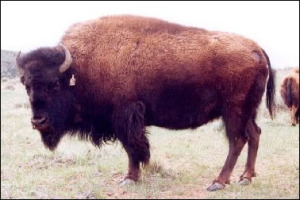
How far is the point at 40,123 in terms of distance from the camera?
579 centimetres

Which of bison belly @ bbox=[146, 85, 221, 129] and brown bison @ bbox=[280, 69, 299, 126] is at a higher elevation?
bison belly @ bbox=[146, 85, 221, 129]

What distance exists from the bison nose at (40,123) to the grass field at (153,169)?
0.76m

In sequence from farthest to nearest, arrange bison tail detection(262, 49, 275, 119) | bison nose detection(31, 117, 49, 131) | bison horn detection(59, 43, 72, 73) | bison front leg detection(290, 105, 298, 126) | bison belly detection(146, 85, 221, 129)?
1. bison front leg detection(290, 105, 298, 126)
2. bison tail detection(262, 49, 275, 119)
3. bison belly detection(146, 85, 221, 129)
4. bison horn detection(59, 43, 72, 73)
5. bison nose detection(31, 117, 49, 131)

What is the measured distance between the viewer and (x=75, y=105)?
6.28m

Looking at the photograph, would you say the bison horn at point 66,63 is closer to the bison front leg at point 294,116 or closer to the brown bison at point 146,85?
the brown bison at point 146,85

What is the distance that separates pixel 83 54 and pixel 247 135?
2462 mm

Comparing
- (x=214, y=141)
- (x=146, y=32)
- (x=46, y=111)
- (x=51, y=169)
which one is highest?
(x=146, y=32)

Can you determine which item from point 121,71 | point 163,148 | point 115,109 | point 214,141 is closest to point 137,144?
point 115,109

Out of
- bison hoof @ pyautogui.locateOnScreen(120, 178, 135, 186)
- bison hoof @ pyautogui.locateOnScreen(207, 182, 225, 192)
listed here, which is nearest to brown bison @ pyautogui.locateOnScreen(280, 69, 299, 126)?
bison hoof @ pyautogui.locateOnScreen(207, 182, 225, 192)

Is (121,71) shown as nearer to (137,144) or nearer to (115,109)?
(115,109)

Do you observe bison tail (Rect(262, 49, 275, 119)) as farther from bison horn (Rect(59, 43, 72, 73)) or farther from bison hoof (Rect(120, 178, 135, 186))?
bison horn (Rect(59, 43, 72, 73))

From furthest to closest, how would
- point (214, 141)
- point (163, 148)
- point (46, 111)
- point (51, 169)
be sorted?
1. point (214, 141)
2. point (163, 148)
3. point (51, 169)
4. point (46, 111)

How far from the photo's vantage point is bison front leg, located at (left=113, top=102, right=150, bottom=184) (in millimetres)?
6062

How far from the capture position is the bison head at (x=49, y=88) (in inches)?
228
